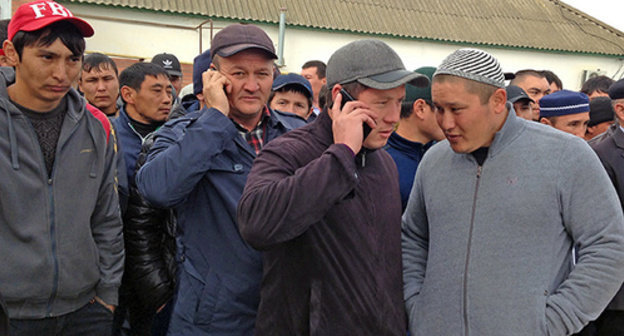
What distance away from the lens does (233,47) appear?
2428 millimetres

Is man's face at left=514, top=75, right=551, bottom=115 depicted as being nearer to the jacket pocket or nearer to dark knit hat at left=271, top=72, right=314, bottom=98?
dark knit hat at left=271, top=72, right=314, bottom=98

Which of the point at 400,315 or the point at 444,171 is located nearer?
the point at 400,315

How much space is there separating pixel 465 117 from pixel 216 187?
111 cm

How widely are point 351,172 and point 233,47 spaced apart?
1.00m

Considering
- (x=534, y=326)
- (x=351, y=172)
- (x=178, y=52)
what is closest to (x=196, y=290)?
(x=351, y=172)

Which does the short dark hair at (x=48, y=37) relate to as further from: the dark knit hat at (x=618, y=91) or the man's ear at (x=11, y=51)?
the dark knit hat at (x=618, y=91)

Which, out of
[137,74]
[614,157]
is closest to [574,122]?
[614,157]

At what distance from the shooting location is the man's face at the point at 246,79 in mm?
2459

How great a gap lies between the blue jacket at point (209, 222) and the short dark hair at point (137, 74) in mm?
2073

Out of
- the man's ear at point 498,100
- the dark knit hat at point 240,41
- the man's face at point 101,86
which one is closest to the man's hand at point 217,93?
the dark knit hat at point 240,41

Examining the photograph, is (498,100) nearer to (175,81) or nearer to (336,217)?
(336,217)

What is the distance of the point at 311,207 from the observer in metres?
1.72

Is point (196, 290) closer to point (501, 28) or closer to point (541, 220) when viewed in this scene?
point (541, 220)

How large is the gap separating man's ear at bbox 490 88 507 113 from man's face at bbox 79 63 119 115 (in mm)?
3707
